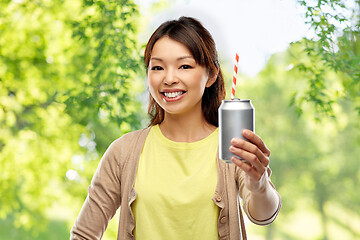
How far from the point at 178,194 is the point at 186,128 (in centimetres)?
25

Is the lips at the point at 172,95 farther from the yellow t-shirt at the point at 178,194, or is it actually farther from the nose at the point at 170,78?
the yellow t-shirt at the point at 178,194

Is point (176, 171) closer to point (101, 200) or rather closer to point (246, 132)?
point (101, 200)

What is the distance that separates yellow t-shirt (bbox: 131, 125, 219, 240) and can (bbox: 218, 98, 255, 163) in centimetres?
34

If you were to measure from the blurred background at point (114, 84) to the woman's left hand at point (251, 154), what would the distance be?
2.12ft

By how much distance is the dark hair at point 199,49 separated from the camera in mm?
1640

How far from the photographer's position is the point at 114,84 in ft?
13.6

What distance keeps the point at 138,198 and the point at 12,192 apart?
19.1 ft

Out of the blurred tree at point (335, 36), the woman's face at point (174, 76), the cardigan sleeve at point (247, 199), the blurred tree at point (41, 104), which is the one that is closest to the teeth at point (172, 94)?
the woman's face at point (174, 76)

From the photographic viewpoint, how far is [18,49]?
667 cm

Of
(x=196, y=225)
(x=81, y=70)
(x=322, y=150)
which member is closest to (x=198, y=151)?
(x=196, y=225)

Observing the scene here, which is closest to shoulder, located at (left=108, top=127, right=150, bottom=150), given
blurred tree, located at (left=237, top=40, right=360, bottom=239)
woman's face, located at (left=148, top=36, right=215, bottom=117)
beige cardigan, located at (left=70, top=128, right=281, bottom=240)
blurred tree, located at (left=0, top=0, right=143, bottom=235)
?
beige cardigan, located at (left=70, top=128, right=281, bottom=240)

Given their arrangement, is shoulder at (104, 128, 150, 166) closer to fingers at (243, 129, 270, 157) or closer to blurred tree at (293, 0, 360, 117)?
fingers at (243, 129, 270, 157)

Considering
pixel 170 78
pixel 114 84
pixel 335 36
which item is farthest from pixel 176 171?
pixel 114 84

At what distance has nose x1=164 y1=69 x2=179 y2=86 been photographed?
1.58 meters
